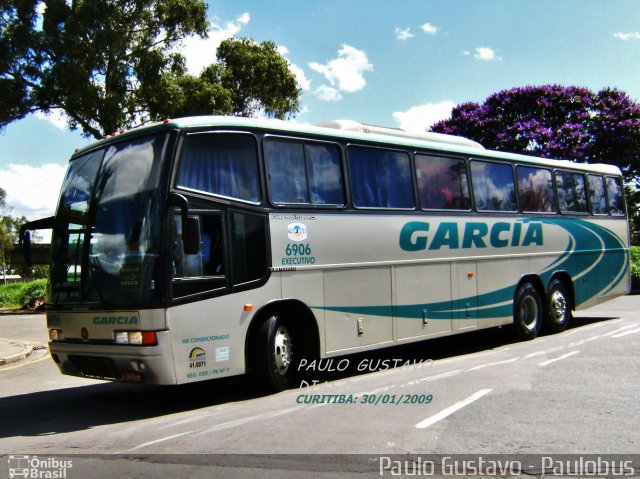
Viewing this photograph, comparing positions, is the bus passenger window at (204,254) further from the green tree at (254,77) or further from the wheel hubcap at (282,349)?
the green tree at (254,77)

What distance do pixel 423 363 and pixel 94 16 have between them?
20.4 meters

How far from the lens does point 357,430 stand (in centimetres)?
644

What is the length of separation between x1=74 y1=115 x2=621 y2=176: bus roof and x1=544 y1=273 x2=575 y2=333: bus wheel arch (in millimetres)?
2541

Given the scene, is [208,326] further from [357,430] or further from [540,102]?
Result: [540,102]

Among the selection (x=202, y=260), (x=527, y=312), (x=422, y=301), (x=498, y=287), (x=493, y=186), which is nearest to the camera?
(x=202, y=260)

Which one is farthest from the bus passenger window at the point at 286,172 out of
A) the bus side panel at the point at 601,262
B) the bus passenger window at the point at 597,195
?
the bus passenger window at the point at 597,195

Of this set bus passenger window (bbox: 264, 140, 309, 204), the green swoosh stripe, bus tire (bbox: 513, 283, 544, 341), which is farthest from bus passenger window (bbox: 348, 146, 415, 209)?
bus tire (bbox: 513, 283, 544, 341)

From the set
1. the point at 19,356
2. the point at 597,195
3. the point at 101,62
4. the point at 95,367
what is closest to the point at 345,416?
the point at 95,367

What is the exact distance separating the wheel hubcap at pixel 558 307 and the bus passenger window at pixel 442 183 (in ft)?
11.7

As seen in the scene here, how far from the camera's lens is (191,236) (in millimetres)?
7547

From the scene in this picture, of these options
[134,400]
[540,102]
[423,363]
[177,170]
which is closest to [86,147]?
[177,170]

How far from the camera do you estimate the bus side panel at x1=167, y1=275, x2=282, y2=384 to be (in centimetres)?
762

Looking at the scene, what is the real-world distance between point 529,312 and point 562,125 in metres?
24.1

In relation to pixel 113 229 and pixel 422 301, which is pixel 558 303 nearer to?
pixel 422 301
